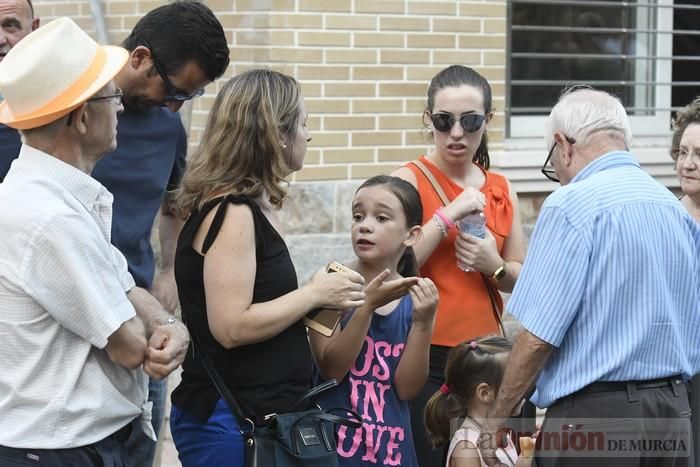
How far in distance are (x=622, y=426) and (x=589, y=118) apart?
3.08 ft

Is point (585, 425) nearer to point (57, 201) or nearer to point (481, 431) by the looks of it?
point (481, 431)

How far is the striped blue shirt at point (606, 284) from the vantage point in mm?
3238

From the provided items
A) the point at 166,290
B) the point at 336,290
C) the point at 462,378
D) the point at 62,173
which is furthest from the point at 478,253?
the point at 62,173

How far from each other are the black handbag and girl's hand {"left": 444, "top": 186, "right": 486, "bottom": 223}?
45.5 inches

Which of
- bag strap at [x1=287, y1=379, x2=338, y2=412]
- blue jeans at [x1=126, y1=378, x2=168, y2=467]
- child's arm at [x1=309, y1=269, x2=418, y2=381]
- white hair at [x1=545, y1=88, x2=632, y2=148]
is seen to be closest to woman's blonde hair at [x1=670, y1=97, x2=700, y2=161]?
white hair at [x1=545, y1=88, x2=632, y2=148]

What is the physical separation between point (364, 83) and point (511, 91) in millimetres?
1231

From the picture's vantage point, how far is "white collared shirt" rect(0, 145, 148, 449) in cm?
258

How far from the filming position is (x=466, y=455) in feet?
12.4

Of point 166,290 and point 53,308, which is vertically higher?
point 53,308

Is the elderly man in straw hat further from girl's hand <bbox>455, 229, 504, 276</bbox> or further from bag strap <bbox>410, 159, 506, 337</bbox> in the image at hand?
bag strap <bbox>410, 159, 506, 337</bbox>

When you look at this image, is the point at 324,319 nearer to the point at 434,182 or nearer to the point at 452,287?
the point at 452,287

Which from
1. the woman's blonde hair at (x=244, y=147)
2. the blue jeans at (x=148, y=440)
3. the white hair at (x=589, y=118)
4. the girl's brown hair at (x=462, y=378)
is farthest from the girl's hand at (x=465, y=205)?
the blue jeans at (x=148, y=440)

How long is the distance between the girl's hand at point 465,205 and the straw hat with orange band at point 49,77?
170 cm

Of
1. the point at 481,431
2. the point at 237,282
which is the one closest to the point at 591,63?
the point at 481,431
